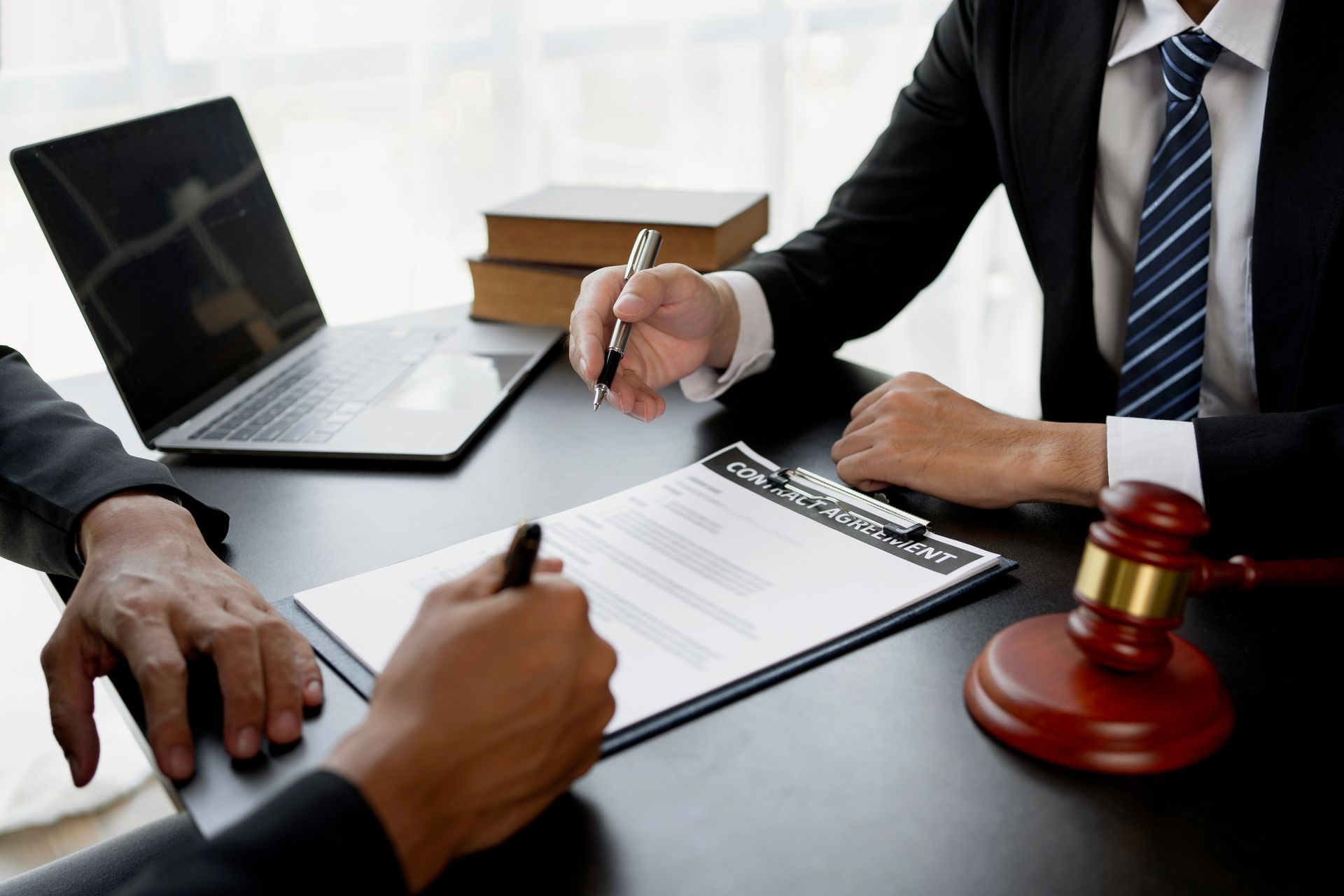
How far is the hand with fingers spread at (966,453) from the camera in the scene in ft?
2.95

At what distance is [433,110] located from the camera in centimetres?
220

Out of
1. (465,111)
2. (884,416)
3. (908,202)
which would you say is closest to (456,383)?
(884,416)

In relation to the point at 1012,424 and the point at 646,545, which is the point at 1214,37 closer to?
the point at 1012,424

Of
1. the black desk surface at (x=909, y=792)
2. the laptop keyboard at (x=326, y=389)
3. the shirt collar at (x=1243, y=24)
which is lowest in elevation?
the laptop keyboard at (x=326, y=389)

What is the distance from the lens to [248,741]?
62 centimetres

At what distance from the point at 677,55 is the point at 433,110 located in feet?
1.99

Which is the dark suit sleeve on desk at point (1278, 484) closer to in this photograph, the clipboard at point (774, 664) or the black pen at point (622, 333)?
the clipboard at point (774, 664)

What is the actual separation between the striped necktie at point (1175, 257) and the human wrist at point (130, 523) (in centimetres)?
103

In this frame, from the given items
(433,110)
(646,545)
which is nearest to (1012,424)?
(646,545)

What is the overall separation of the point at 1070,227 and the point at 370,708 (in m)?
1.03

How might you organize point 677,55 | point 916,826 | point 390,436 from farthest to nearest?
point 677,55
point 390,436
point 916,826

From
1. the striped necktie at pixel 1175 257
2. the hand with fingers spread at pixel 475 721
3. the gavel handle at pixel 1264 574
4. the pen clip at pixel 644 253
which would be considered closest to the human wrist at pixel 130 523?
the hand with fingers spread at pixel 475 721

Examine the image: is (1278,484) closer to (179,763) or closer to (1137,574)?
(1137,574)

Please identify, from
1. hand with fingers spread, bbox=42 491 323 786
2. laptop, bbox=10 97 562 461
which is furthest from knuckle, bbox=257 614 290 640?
laptop, bbox=10 97 562 461
